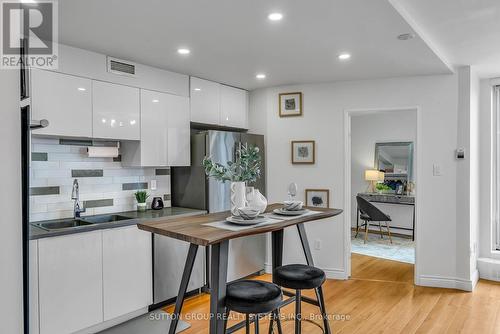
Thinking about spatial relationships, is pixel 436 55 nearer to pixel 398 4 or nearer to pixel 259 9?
pixel 398 4

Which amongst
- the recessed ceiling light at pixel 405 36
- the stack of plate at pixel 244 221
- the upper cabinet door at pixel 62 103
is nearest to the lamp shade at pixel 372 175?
the recessed ceiling light at pixel 405 36

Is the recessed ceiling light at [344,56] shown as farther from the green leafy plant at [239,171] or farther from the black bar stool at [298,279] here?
the black bar stool at [298,279]

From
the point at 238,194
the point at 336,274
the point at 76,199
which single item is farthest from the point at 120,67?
the point at 336,274

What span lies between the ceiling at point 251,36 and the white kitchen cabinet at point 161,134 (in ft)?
1.13

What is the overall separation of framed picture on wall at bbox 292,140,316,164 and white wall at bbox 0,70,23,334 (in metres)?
3.66

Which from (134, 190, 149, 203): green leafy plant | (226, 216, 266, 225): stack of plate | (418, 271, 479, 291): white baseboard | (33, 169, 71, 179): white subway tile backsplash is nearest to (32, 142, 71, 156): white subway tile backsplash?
(33, 169, 71, 179): white subway tile backsplash

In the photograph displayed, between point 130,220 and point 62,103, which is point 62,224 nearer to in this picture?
point 130,220

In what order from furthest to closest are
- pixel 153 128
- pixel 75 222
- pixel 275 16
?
pixel 153 128 < pixel 75 222 < pixel 275 16

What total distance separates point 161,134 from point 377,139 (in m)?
4.63

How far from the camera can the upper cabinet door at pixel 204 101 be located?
3.92 meters

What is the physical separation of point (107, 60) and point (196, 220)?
5.87ft

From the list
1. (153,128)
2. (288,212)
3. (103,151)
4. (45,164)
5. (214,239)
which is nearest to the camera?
(214,239)

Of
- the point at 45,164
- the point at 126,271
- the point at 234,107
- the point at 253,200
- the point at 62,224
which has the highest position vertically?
the point at 234,107

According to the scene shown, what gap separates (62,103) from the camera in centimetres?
282
